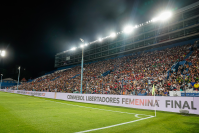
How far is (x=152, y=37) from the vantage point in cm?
3231

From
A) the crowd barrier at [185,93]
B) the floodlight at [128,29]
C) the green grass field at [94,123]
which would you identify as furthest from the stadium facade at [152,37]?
the green grass field at [94,123]

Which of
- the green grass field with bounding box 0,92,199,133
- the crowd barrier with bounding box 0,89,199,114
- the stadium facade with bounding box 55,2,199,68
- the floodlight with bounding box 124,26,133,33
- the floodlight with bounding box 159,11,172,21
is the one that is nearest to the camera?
the green grass field with bounding box 0,92,199,133

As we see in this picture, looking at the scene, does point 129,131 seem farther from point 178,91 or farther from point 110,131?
point 178,91

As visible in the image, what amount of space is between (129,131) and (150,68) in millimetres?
18963

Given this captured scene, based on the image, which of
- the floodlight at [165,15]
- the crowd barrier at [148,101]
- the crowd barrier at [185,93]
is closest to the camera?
the crowd barrier at [148,101]

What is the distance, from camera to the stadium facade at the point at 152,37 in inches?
1063

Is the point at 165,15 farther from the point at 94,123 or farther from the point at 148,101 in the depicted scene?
the point at 94,123

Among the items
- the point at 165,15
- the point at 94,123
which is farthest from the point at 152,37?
the point at 94,123

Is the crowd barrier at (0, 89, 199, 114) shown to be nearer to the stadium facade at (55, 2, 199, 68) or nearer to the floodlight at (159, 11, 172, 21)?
the stadium facade at (55, 2, 199, 68)

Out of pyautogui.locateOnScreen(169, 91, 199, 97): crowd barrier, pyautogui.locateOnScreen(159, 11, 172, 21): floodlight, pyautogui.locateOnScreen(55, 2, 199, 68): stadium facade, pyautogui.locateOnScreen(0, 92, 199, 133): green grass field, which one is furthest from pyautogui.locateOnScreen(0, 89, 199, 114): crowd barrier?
pyautogui.locateOnScreen(159, 11, 172, 21): floodlight

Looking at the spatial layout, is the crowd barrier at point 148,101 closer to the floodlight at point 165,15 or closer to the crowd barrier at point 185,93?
the crowd barrier at point 185,93

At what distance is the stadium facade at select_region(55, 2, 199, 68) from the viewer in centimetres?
2700

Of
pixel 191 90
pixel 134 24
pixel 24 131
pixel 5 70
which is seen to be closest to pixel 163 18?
pixel 134 24

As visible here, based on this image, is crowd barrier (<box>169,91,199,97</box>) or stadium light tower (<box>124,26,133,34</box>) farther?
stadium light tower (<box>124,26,133,34</box>)
